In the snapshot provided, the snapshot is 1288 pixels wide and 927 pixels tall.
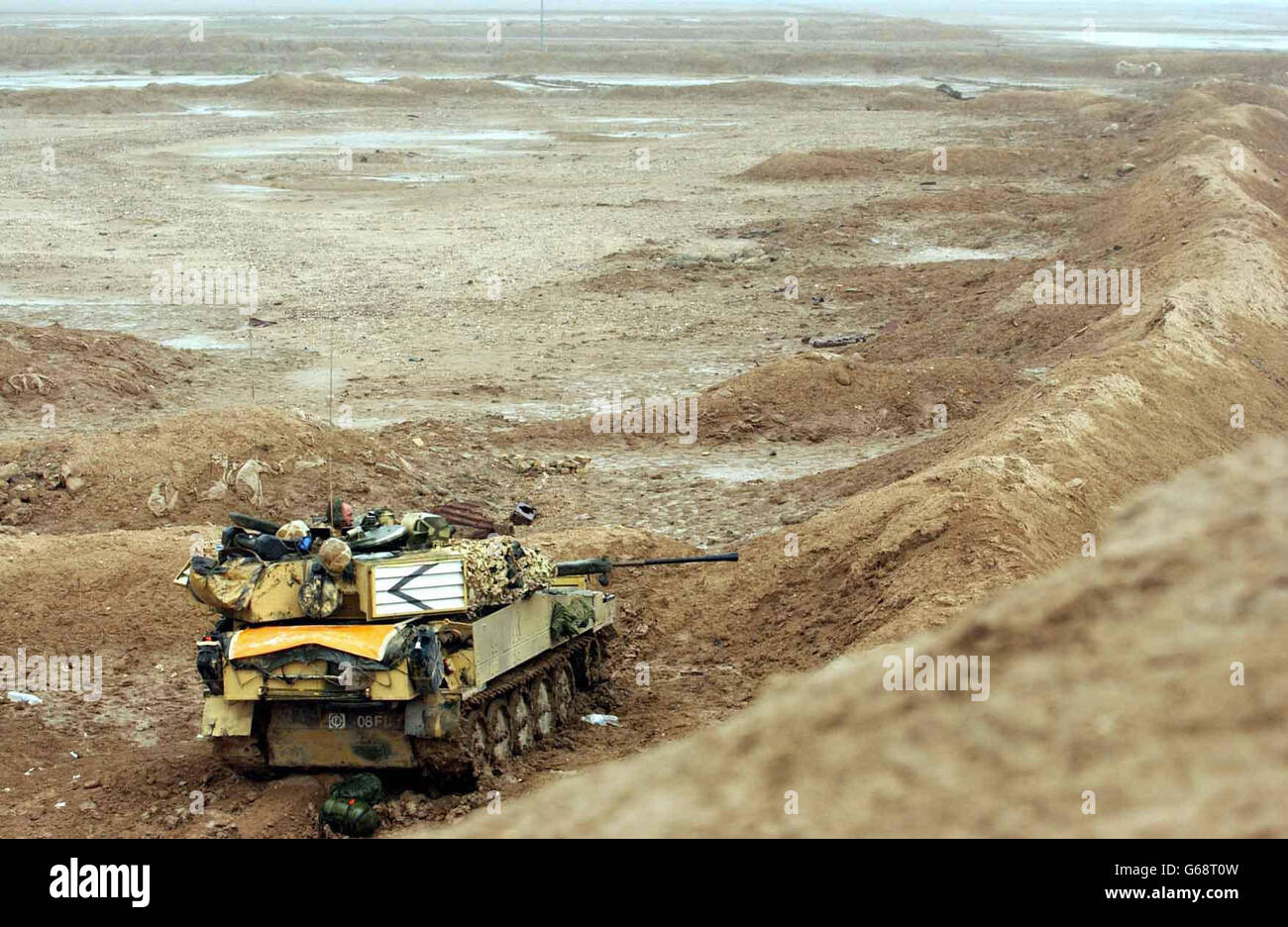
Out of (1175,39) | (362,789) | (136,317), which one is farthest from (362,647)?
(1175,39)

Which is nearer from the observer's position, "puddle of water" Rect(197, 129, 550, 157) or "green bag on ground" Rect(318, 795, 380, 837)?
"green bag on ground" Rect(318, 795, 380, 837)

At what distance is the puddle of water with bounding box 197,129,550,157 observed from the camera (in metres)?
57.2

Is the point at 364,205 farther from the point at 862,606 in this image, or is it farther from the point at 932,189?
the point at 862,606

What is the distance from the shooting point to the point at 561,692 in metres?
14.3

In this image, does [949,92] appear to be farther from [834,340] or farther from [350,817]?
[350,817]

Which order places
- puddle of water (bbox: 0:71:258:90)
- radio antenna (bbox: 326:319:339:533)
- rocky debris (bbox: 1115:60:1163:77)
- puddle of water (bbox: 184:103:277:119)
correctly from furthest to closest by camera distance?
1. rocky debris (bbox: 1115:60:1163:77)
2. puddle of water (bbox: 0:71:258:90)
3. puddle of water (bbox: 184:103:277:119)
4. radio antenna (bbox: 326:319:339:533)

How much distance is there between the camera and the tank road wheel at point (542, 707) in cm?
1374

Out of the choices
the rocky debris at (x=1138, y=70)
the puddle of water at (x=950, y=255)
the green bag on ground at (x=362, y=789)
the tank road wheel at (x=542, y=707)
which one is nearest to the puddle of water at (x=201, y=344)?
the puddle of water at (x=950, y=255)

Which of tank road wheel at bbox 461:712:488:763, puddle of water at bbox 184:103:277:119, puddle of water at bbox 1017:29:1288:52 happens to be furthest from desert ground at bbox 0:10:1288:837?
puddle of water at bbox 1017:29:1288:52

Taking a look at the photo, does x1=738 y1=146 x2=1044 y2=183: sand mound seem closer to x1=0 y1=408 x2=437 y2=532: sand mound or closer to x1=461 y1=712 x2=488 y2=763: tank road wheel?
x1=0 y1=408 x2=437 y2=532: sand mound

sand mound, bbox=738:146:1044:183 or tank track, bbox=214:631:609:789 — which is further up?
sand mound, bbox=738:146:1044:183

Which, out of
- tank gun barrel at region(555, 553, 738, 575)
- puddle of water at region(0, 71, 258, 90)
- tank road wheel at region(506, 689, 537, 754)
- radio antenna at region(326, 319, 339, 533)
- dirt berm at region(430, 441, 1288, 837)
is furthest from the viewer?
puddle of water at region(0, 71, 258, 90)

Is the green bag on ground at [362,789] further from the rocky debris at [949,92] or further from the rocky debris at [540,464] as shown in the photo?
the rocky debris at [949,92]

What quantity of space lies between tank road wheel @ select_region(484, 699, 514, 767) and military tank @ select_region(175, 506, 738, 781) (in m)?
0.02
